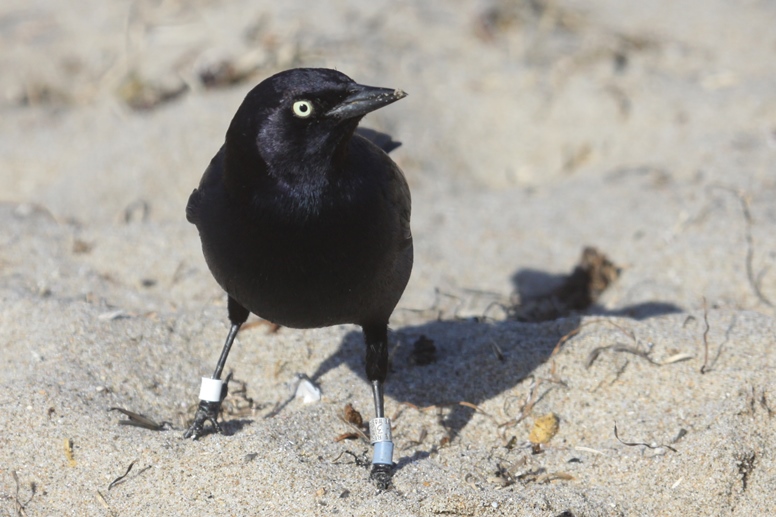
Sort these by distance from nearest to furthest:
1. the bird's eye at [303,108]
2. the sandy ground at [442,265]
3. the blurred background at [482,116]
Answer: the bird's eye at [303,108], the sandy ground at [442,265], the blurred background at [482,116]

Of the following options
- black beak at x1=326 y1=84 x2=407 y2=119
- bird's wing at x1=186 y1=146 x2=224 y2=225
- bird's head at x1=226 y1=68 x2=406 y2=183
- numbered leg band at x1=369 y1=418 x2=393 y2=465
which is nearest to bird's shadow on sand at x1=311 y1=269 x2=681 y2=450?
numbered leg band at x1=369 y1=418 x2=393 y2=465

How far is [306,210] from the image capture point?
3.13m

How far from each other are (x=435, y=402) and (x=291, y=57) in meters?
3.86

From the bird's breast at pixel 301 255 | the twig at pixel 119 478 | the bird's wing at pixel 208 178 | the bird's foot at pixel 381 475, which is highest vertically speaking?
the bird's wing at pixel 208 178

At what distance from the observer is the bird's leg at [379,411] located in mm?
3414

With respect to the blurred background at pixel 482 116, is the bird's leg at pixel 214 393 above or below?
below

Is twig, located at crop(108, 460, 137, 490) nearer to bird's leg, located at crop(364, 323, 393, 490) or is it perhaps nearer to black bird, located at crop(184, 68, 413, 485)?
black bird, located at crop(184, 68, 413, 485)

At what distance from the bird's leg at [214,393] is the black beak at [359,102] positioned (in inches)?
45.1

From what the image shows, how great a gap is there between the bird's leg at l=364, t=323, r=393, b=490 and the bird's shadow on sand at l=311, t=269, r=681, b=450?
281 mm

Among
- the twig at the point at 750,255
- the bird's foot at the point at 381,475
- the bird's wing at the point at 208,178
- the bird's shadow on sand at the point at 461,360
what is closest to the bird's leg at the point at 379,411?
the bird's foot at the point at 381,475

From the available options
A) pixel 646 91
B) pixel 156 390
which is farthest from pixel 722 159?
pixel 156 390

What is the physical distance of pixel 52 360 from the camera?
3963 millimetres

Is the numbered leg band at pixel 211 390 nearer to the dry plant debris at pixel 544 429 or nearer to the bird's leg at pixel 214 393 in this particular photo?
the bird's leg at pixel 214 393

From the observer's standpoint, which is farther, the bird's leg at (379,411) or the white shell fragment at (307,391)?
the white shell fragment at (307,391)
